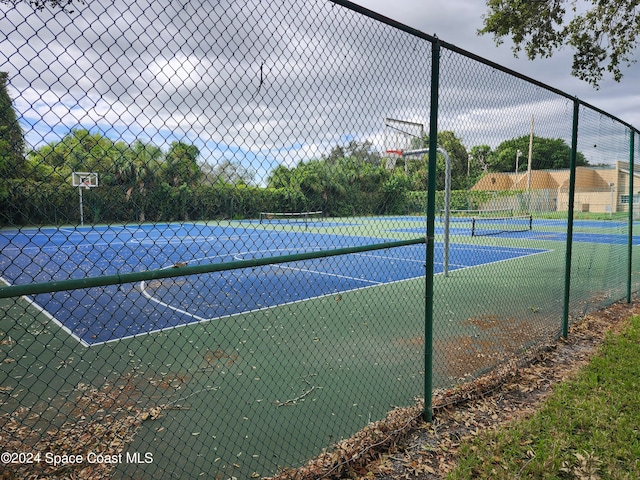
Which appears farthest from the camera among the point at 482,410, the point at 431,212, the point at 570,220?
the point at 570,220

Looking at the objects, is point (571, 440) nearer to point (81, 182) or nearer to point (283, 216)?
point (283, 216)

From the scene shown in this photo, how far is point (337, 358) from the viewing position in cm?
487

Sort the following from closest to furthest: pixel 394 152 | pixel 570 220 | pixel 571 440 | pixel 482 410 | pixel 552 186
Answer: pixel 571 440, pixel 482 410, pixel 394 152, pixel 570 220, pixel 552 186

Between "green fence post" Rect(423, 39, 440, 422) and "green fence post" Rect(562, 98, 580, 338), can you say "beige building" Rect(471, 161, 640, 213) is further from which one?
"green fence post" Rect(423, 39, 440, 422)

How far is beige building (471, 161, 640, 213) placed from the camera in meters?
6.64

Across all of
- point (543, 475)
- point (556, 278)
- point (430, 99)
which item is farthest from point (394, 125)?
point (556, 278)

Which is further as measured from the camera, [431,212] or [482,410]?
[482,410]

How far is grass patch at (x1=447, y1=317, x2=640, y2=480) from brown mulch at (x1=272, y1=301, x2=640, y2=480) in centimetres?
15

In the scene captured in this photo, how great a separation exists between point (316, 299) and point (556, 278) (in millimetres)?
5961

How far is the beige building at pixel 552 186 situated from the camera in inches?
262

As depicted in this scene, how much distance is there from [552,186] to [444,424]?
5.36 meters

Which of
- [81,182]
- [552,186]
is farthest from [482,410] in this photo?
[552,186]

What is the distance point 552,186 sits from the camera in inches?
281

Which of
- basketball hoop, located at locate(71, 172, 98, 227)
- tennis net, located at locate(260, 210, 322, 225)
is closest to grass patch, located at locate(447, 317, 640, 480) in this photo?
tennis net, located at locate(260, 210, 322, 225)
